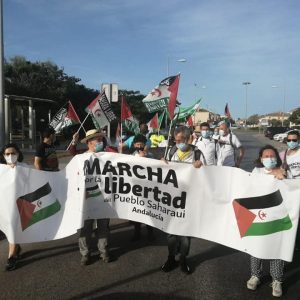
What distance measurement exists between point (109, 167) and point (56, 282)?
1.52m

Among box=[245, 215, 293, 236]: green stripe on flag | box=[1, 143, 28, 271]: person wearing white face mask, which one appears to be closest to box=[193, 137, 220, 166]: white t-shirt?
box=[245, 215, 293, 236]: green stripe on flag

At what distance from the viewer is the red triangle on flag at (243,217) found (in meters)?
4.77

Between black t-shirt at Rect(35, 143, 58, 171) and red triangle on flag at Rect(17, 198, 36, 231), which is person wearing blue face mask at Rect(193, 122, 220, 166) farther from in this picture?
red triangle on flag at Rect(17, 198, 36, 231)

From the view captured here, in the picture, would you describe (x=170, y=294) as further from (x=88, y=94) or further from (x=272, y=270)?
(x=88, y=94)

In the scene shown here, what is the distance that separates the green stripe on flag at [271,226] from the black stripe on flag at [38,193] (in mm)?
2539

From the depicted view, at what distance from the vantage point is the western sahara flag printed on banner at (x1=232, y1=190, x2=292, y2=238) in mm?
4621

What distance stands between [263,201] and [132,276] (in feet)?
5.79

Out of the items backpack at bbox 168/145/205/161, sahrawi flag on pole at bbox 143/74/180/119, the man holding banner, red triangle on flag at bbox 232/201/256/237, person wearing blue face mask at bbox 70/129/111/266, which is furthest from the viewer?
sahrawi flag on pole at bbox 143/74/180/119

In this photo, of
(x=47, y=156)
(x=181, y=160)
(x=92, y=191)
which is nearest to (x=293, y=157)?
(x=181, y=160)

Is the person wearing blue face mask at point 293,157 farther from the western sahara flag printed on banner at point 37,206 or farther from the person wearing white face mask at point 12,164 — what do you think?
the person wearing white face mask at point 12,164

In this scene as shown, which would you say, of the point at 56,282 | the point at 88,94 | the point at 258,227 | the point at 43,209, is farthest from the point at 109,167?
the point at 88,94

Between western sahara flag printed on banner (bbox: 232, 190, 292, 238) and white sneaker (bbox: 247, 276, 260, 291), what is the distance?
478mm

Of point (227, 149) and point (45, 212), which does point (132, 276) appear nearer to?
point (45, 212)

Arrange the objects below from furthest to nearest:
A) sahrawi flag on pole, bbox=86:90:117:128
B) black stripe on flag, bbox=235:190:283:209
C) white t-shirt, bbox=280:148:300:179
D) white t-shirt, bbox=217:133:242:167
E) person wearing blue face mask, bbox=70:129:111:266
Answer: sahrawi flag on pole, bbox=86:90:117:128
white t-shirt, bbox=217:133:242:167
white t-shirt, bbox=280:148:300:179
person wearing blue face mask, bbox=70:129:111:266
black stripe on flag, bbox=235:190:283:209
